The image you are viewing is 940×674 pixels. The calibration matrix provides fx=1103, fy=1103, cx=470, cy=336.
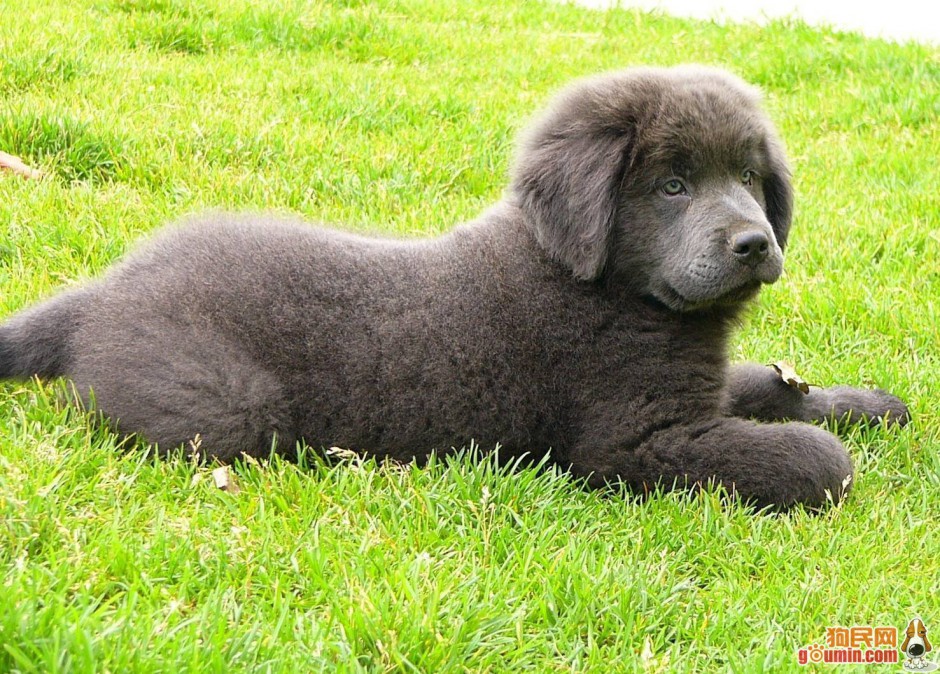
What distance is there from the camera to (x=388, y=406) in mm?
3736

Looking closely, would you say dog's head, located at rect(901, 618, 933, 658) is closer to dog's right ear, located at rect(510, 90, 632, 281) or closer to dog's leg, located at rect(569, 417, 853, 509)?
dog's leg, located at rect(569, 417, 853, 509)

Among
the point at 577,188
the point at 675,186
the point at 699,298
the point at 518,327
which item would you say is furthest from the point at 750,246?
the point at 518,327

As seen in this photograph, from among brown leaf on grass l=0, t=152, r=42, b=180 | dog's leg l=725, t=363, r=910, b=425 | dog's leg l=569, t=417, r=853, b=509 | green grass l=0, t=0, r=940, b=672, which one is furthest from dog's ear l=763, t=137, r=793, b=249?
brown leaf on grass l=0, t=152, r=42, b=180

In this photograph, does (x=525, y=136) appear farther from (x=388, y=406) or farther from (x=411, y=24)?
(x=411, y=24)

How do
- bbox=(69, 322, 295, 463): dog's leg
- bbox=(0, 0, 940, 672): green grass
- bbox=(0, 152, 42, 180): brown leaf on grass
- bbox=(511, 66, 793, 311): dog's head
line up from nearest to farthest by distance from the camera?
bbox=(0, 0, 940, 672): green grass → bbox=(69, 322, 295, 463): dog's leg → bbox=(511, 66, 793, 311): dog's head → bbox=(0, 152, 42, 180): brown leaf on grass

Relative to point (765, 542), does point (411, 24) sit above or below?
above

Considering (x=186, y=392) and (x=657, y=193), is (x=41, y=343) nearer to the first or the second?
(x=186, y=392)

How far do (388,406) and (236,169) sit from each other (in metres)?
2.69

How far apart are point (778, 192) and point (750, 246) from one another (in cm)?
68

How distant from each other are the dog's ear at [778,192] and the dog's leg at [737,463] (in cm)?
91

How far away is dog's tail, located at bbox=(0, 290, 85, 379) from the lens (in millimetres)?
3877

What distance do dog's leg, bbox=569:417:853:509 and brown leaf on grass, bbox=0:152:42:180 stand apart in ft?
11.0

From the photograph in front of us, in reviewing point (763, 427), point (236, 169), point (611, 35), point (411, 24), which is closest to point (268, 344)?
point (763, 427)

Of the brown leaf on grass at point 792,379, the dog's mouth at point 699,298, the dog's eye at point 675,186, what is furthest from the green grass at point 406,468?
the dog's eye at point 675,186
